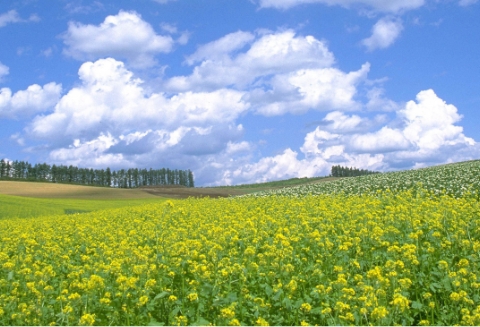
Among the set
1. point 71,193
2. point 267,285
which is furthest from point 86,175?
point 267,285

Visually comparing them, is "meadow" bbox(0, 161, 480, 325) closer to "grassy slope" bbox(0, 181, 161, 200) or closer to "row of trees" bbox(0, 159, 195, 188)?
"grassy slope" bbox(0, 181, 161, 200)

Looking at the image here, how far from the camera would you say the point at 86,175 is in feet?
471

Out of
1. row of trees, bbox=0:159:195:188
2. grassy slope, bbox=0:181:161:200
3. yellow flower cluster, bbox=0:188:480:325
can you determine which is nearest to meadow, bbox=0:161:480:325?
yellow flower cluster, bbox=0:188:480:325

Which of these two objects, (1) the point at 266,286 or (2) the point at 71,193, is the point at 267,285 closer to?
(1) the point at 266,286

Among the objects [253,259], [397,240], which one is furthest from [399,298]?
[397,240]

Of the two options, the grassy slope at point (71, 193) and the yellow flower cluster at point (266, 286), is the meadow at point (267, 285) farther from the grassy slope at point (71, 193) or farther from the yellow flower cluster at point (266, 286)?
the grassy slope at point (71, 193)

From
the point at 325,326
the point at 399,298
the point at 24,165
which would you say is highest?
the point at 24,165

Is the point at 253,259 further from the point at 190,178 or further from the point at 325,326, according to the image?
the point at 190,178

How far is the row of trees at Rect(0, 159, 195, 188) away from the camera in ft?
458

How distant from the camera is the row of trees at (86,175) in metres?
140

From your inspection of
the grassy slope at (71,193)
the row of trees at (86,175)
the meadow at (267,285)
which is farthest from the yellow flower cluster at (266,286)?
the row of trees at (86,175)

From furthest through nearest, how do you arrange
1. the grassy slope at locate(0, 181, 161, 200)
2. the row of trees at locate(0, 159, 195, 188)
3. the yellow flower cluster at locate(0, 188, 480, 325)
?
the row of trees at locate(0, 159, 195, 188) → the grassy slope at locate(0, 181, 161, 200) → the yellow flower cluster at locate(0, 188, 480, 325)

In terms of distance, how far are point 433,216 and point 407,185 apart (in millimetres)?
24671

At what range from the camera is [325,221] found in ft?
46.2
